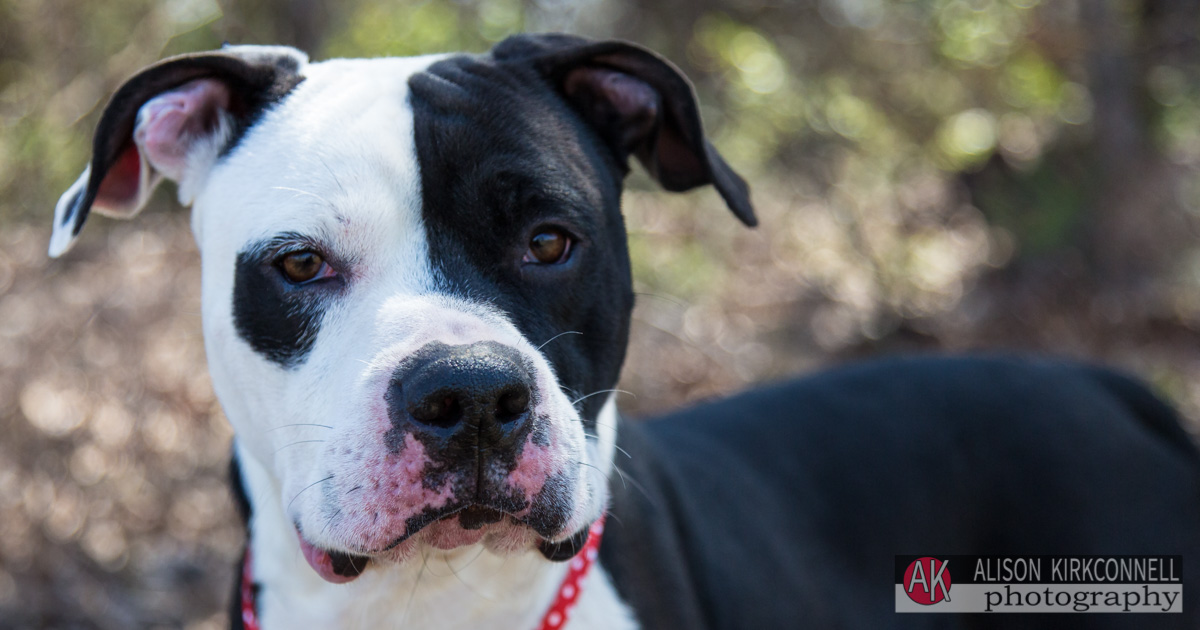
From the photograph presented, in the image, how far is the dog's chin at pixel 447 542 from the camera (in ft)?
6.30

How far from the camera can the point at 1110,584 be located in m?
2.95

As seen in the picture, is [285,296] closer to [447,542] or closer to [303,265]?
[303,265]

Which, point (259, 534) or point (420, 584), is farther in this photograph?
point (259, 534)

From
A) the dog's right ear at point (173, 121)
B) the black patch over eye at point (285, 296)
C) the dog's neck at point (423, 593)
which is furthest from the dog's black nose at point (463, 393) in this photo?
the dog's right ear at point (173, 121)

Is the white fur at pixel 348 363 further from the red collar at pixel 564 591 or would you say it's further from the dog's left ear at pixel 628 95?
the dog's left ear at pixel 628 95

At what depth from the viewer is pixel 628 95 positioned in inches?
103

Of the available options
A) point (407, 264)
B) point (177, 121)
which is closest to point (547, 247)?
point (407, 264)

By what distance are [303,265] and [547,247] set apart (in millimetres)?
525

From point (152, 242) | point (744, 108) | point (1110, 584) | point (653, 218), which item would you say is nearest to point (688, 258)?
point (653, 218)

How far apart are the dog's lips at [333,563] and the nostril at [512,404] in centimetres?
46

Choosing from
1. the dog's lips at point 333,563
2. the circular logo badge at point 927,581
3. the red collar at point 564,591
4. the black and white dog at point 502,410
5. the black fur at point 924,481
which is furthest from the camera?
the circular logo badge at point 927,581

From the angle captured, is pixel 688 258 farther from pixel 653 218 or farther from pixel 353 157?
pixel 353 157

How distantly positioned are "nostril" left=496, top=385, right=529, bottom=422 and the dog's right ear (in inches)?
41.9

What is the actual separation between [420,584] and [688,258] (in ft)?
14.7
